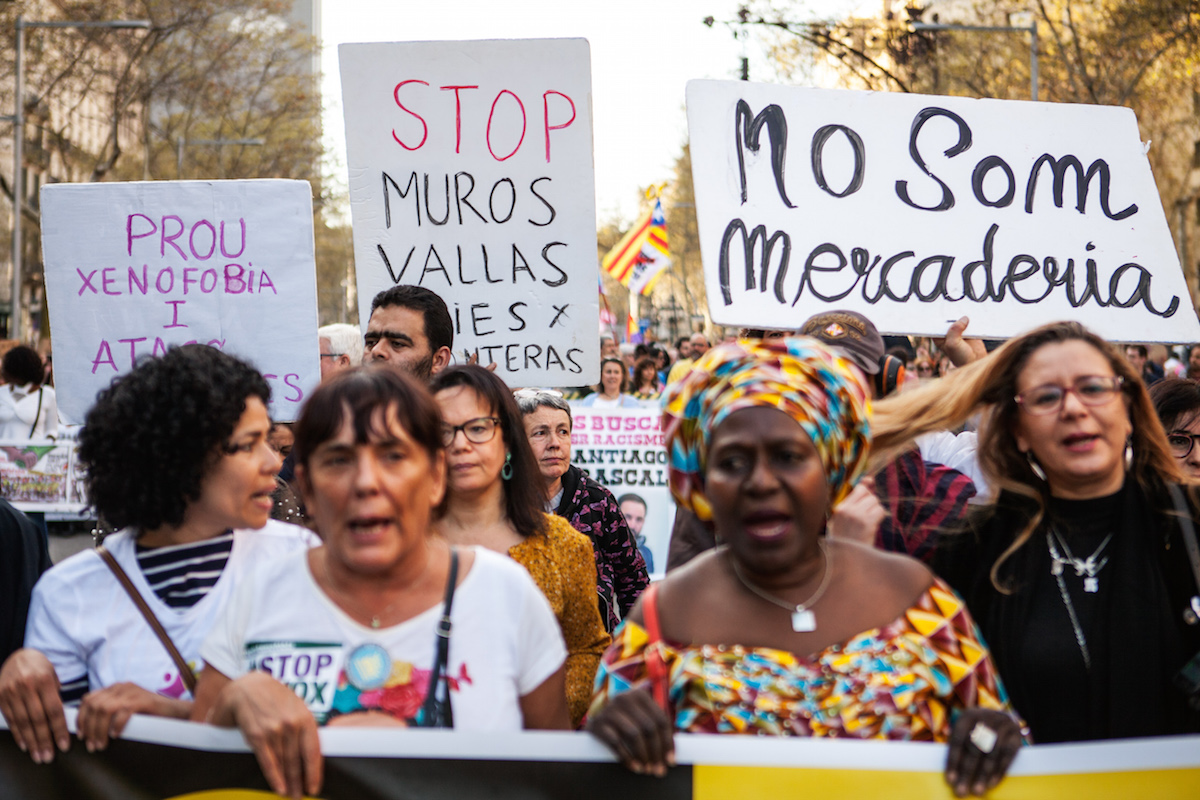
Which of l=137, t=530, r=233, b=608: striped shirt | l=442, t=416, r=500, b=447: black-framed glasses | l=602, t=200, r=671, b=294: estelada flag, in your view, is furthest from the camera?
l=602, t=200, r=671, b=294: estelada flag

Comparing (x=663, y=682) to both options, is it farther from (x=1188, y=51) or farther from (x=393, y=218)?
(x=1188, y=51)

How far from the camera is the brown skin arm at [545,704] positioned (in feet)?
7.70

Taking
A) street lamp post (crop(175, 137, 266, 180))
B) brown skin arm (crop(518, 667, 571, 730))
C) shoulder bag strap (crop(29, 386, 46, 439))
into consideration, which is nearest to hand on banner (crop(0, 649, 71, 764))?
brown skin arm (crop(518, 667, 571, 730))

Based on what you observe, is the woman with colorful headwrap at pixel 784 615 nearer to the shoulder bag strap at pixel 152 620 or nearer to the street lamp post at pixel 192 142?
the shoulder bag strap at pixel 152 620

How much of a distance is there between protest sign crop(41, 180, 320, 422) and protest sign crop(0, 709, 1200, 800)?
2.37 meters

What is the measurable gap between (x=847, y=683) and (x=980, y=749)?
0.78 ft

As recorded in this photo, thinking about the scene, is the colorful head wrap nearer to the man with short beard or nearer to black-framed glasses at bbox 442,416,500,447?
black-framed glasses at bbox 442,416,500,447

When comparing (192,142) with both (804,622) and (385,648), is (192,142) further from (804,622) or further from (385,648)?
(804,622)

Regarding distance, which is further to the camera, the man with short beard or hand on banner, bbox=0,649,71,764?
the man with short beard

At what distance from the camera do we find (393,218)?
16.9 feet

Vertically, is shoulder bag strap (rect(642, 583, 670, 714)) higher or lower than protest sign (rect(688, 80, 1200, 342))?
lower

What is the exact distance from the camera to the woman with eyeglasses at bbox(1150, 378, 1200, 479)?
423 centimetres

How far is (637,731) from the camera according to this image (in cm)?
205

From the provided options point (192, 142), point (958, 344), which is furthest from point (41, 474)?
point (192, 142)
